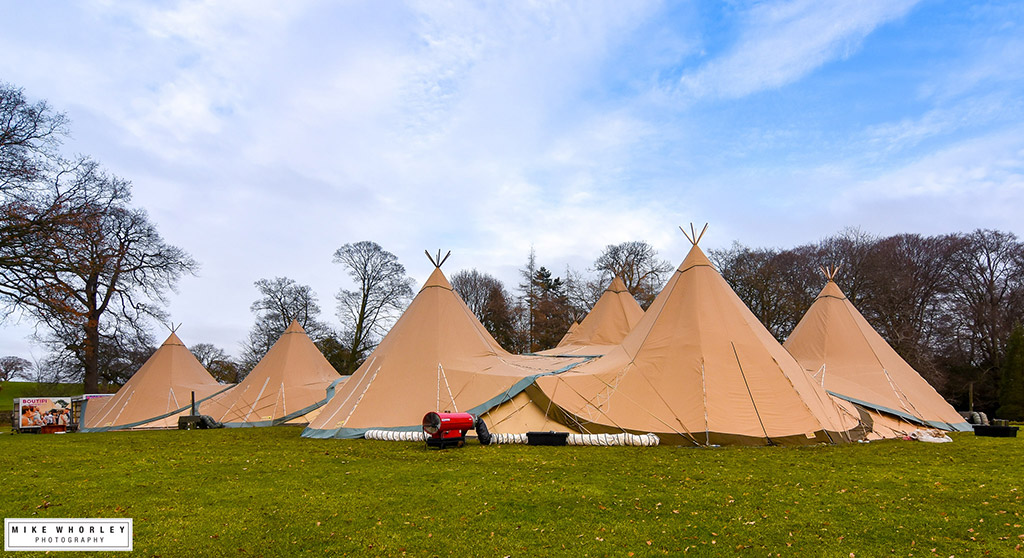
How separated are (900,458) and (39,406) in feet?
70.8

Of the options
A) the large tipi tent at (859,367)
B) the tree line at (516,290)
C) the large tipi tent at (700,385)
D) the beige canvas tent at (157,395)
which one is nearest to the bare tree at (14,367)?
the tree line at (516,290)

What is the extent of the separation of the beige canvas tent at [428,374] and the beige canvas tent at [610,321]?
281 inches

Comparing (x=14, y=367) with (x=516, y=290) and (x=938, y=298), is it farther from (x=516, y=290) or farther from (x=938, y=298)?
(x=938, y=298)

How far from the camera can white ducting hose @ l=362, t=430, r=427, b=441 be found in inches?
452

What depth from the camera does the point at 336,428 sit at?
12.8 metres

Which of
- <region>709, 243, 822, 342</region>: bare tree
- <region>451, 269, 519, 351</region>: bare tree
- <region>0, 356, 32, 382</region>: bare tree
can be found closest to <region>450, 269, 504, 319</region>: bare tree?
<region>451, 269, 519, 351</region>: bare tree

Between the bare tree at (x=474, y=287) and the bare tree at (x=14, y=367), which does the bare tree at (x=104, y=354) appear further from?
the bare tree at (x=474, y=287)

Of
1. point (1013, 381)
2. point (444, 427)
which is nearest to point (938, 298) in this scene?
point (1013, 381)

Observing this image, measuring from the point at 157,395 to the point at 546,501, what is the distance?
1919 cm

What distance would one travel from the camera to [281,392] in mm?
19188

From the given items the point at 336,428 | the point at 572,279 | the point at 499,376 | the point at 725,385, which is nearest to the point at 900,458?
the point at 725,385

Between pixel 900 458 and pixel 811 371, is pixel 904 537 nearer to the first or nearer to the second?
pixel 900 458

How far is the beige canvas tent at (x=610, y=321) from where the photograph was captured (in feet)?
73.9

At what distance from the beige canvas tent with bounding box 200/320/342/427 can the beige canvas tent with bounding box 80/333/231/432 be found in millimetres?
1400
